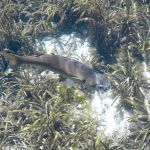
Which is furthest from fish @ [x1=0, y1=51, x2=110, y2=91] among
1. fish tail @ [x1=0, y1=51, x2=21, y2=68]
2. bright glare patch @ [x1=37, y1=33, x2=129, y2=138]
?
bright glare patch @ [x1=37, y1=33, x2=129, y2=138]

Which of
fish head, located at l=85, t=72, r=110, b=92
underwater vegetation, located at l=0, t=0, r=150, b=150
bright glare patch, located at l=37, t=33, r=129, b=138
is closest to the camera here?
fish head, located at l=85, t=72, r=110, b=92

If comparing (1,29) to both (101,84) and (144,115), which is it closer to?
(101,84)

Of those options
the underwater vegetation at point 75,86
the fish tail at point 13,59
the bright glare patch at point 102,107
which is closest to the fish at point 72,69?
the fish tail at point 13,59

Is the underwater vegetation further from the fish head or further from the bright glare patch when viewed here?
the fish head

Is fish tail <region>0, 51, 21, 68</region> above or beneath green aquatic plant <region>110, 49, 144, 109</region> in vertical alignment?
above

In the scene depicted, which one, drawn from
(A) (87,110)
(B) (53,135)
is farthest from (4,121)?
(A) (87,110)

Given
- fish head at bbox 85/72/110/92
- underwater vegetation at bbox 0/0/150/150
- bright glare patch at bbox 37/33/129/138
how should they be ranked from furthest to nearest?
bright glare patch at bbox 37/33/129/138 < underwater vegetation at bbox 0/0/150/150 < fish head at bbox 85/72/110/92

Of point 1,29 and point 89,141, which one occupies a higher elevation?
point 1,29
